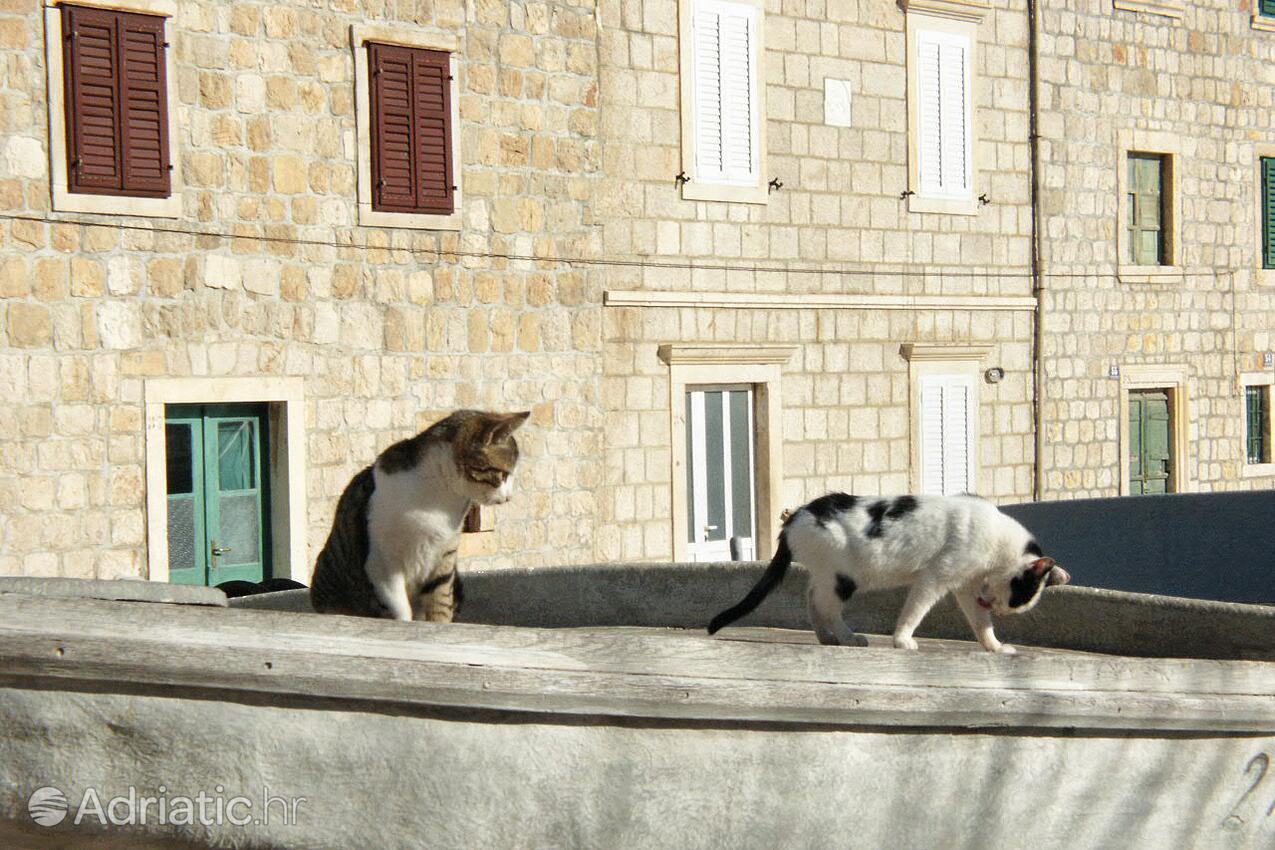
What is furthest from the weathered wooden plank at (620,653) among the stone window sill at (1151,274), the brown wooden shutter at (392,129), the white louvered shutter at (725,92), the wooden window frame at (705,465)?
the stone window sill at (1151,274)

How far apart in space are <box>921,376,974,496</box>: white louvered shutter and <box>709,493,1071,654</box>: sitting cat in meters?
11.4

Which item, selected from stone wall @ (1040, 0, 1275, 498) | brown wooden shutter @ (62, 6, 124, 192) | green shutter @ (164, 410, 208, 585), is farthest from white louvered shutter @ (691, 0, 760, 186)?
brown wooden shutter @ (62, 6, 124, 192)

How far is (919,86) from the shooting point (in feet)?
54.5

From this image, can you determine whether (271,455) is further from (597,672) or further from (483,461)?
(597,672)

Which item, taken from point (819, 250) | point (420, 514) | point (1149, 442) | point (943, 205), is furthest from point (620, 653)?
point (1149, 442)

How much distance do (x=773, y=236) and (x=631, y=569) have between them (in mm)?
9149

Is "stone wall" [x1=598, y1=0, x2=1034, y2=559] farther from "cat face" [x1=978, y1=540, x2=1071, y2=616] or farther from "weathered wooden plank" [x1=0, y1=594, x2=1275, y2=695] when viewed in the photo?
"weathered wooden plank" [x1=0, y1=594, x2=1275, y2=695]

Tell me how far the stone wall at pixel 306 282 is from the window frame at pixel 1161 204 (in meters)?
7.54

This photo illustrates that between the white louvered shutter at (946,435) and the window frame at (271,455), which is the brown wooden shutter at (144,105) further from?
the white louvered shutter at (946,435)

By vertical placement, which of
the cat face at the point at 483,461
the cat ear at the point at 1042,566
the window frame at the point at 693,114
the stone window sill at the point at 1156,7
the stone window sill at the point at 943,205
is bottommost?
the cat ear at the point at 1042,566

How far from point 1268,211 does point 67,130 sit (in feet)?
48.8

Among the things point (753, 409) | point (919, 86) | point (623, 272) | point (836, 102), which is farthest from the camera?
point (919, 86)

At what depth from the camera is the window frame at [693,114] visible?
1480cm

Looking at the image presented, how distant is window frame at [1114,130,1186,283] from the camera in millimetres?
18656
